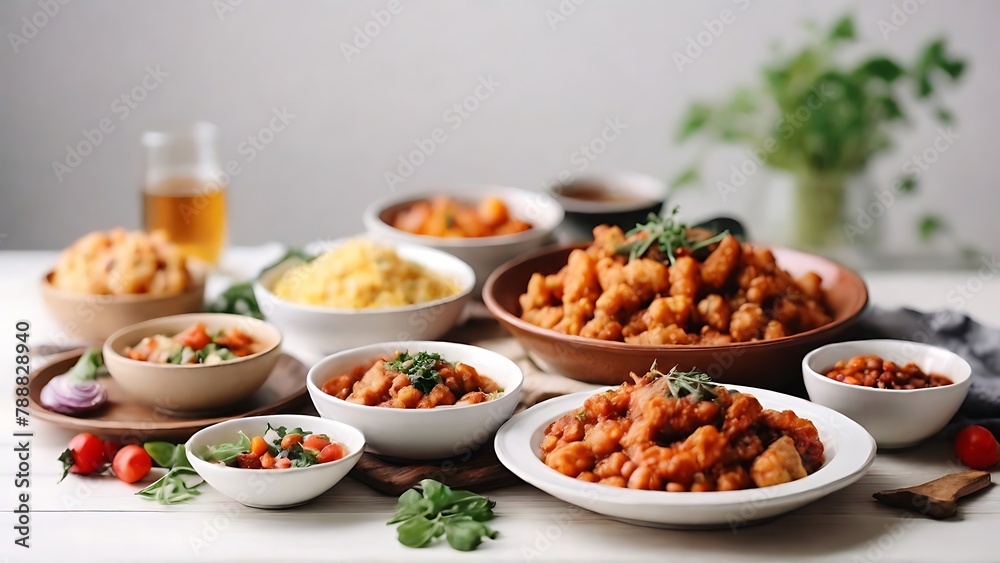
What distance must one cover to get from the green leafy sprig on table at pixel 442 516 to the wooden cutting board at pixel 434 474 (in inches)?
2.5

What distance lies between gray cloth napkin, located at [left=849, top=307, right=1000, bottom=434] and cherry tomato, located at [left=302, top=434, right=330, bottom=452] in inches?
66.5

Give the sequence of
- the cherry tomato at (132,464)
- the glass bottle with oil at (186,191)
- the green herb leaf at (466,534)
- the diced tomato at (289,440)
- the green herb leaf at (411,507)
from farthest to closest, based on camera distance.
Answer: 1. the glass bottle with oil at (186,191)
2. the cherry tomato at (132,464)
3. the diced tomato at (289,440)
4. the green herb leaf at (411,507)
5. the green herb leaf at (466,534)

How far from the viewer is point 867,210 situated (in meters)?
4.54

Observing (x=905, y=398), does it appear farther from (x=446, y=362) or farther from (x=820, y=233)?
(x=820, y=233)

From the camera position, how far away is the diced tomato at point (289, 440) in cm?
242

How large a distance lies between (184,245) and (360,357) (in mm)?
1667

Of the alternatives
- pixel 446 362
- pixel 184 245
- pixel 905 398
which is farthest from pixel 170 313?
pixel 905 398

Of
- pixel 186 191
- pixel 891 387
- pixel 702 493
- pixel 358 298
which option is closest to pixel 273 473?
pixel 702 493

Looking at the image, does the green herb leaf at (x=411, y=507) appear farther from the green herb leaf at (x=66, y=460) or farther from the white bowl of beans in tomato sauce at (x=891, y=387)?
the white bowl of beans in tomato sauce at (x=891, y=387)

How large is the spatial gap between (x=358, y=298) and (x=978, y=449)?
1827mm

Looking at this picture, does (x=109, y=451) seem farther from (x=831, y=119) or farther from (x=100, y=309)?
(x=831, y=119)

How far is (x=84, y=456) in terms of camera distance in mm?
2555

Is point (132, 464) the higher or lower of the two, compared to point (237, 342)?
lower

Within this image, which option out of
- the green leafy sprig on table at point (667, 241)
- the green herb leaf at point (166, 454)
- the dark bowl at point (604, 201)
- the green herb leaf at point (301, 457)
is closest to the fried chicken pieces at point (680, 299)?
the green leafy sprig on table at point (667, 241)
